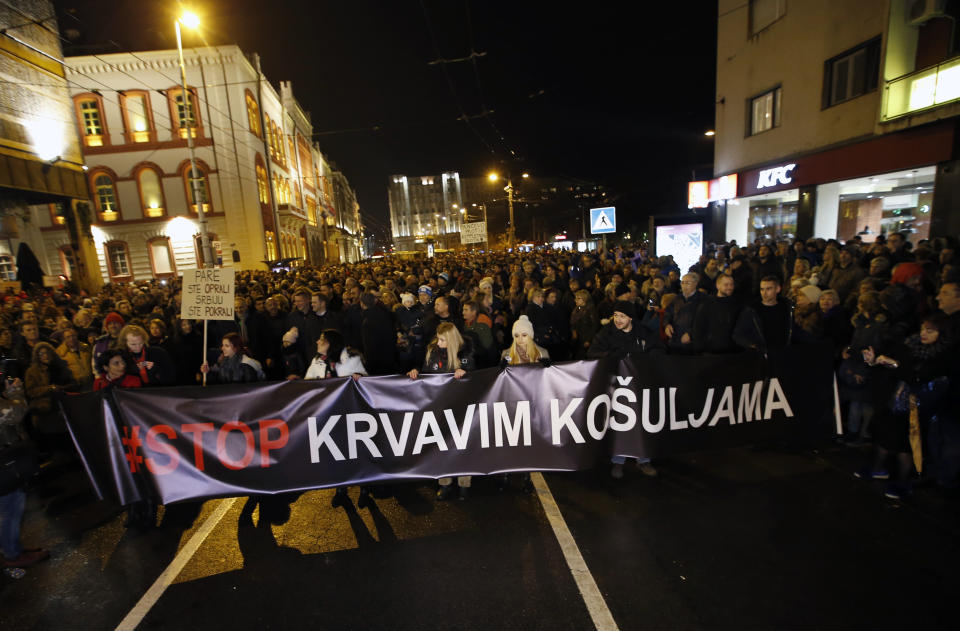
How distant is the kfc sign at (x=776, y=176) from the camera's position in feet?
49.8

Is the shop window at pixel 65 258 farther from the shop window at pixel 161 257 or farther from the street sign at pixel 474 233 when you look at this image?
the street sign at pixel 474 233

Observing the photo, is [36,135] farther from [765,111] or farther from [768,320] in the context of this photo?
[765,111]

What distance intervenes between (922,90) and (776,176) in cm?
535

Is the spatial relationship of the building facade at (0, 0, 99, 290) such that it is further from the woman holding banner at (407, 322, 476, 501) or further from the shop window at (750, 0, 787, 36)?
the shop window at (750, 0, 787, 36)

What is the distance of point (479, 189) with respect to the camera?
132 metres

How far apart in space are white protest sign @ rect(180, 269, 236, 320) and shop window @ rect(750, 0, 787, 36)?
19.1m

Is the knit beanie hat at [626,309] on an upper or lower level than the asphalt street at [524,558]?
upper

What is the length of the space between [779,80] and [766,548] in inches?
697

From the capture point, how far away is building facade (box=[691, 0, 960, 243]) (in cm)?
1044

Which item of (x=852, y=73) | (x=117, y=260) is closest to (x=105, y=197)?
(x=117, y=260)

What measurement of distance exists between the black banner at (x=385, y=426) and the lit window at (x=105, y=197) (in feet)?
130

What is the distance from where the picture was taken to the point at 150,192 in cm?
3484

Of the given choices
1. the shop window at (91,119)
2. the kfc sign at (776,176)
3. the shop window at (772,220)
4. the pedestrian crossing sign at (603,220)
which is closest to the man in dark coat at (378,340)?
A: the pedestrian crossing sign at (603,220)

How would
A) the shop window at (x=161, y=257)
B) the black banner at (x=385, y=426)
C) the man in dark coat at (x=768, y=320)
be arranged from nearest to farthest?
the black banner at (x=385, y=426) < the man in dark coat at (x=768, y=320) < the shop window at (x=161, y=257)
